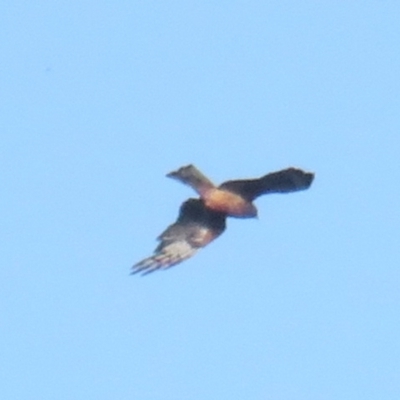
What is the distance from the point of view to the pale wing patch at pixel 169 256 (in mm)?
95625

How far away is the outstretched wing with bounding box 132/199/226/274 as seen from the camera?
95875mm

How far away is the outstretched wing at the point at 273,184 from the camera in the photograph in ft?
316

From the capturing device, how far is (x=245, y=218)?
3797 inches

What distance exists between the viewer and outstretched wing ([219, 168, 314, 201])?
9619 centimetres

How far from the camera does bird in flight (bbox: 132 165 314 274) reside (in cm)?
9619

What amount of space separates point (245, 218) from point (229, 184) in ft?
1.46

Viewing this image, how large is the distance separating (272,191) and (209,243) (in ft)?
3.16

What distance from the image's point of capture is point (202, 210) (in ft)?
316

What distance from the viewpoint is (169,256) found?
95.9 metres

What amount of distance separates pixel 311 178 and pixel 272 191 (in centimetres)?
48

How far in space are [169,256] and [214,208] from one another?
2.91 ft

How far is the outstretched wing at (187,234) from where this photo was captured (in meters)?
95.9

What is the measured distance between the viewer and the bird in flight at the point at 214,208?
96188mm

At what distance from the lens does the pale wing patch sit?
95.6 meters
